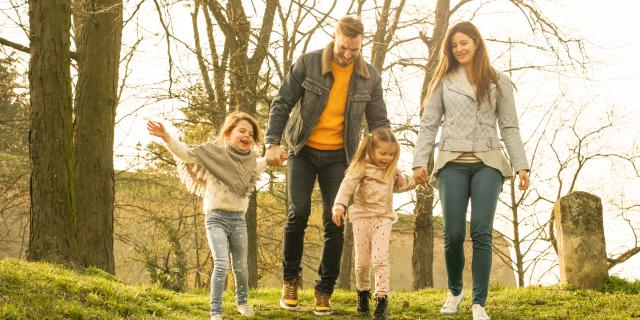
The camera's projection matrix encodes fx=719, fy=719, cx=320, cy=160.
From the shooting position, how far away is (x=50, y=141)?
8305mm

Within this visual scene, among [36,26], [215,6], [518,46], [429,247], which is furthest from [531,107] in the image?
[36,26]

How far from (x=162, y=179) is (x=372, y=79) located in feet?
48.0

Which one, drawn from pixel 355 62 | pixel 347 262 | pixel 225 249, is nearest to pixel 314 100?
pixel 355 62

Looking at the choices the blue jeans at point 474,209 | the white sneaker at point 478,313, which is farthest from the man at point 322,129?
the white sneaker at point 478,313

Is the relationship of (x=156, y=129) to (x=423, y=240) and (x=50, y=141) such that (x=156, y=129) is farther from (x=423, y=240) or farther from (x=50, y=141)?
(x=423, y=240)

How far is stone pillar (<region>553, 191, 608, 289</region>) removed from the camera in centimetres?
784

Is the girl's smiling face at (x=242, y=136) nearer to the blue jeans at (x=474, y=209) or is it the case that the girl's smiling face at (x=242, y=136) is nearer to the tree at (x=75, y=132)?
the blue jeans at (x=474, y=209)

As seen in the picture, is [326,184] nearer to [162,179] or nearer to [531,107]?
[162,179]

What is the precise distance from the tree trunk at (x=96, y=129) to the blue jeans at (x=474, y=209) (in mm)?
5424

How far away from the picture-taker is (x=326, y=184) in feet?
20.3

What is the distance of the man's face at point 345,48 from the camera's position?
A: 5887 millimetres

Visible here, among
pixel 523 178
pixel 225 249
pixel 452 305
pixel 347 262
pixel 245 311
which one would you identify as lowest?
pixel 245 311

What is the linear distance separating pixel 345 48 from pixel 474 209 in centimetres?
168

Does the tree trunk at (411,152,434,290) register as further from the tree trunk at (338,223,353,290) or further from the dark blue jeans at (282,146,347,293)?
the dark blue jeans at (282,146,347,293)
